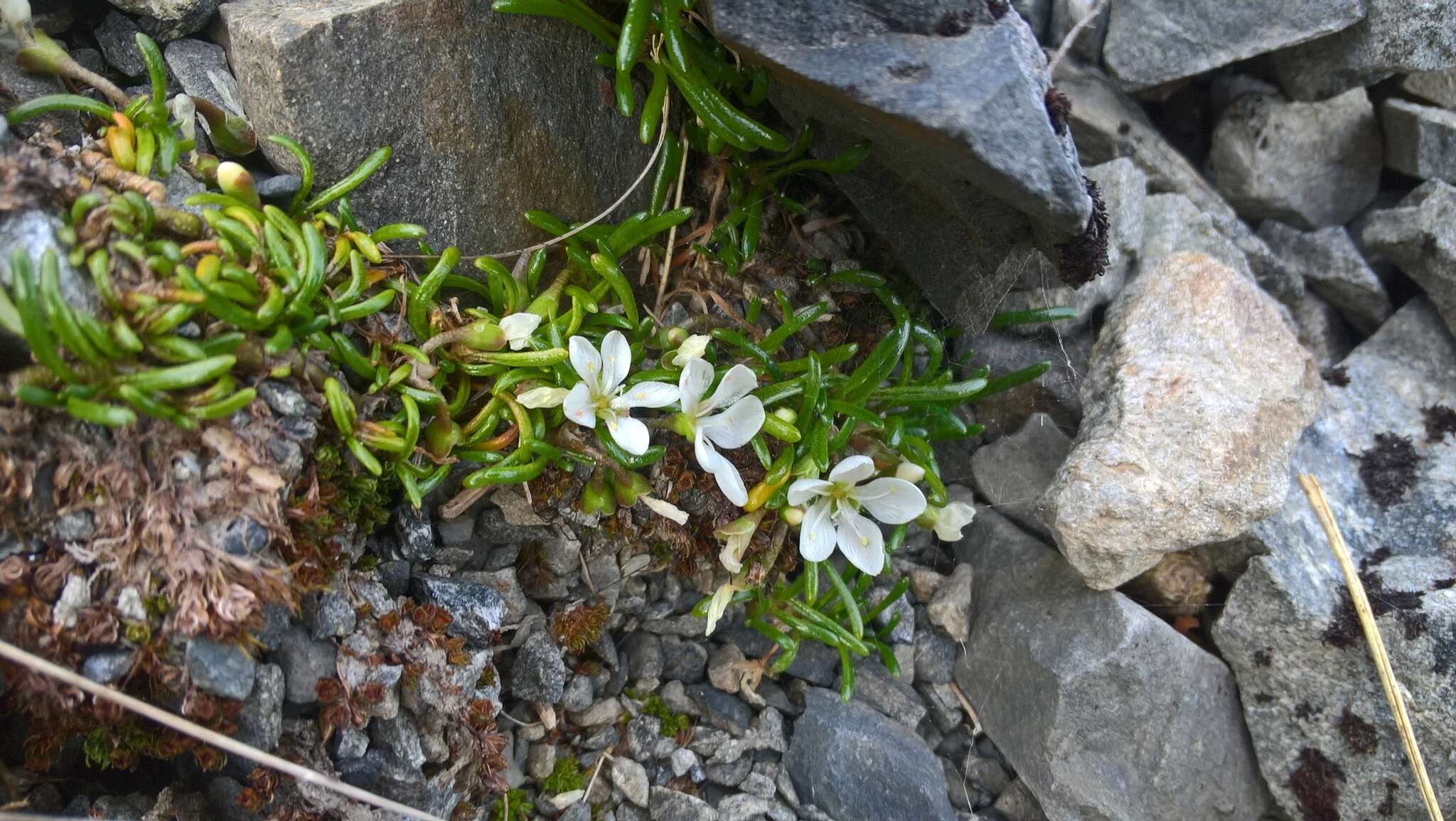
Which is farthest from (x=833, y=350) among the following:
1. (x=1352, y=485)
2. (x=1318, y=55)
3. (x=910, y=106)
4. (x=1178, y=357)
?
(x=1318, y=55)

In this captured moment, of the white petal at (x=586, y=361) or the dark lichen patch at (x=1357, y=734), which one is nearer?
the white petal at (x=586, y=361)

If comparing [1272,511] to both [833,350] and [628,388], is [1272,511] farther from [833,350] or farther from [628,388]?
[628,388]

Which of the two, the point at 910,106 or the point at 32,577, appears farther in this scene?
the point at 910,106

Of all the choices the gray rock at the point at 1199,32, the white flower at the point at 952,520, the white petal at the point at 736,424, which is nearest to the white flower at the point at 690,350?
the white petal at the point at 736,424

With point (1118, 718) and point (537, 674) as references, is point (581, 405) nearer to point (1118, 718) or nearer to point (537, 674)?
point (537, 674)

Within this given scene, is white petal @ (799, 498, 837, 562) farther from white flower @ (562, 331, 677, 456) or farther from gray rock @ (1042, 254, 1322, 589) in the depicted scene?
gray rock @ (1042, 254, 1322, 589)

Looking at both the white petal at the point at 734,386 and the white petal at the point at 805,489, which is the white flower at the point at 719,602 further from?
the white petal at the point at 734,386

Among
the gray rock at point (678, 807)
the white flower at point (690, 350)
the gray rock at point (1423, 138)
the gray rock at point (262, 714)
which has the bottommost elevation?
the gray rock at point (678, 807)
